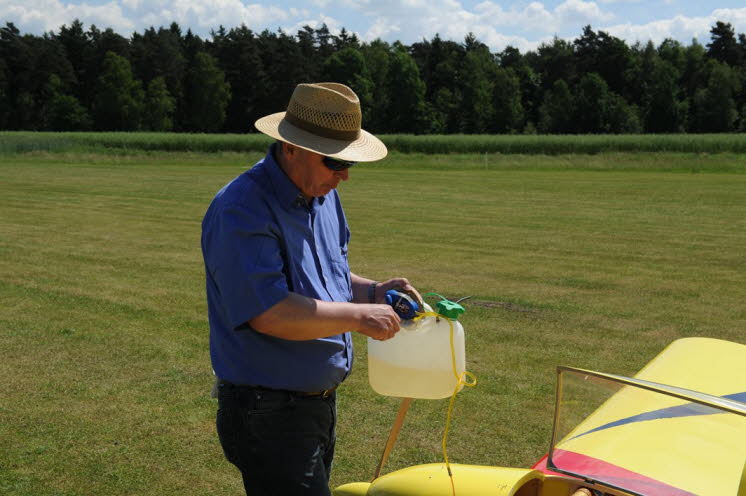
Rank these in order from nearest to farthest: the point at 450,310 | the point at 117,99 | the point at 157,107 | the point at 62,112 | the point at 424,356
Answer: the point at 450,310
the point at 424,356
the point at 62,112
the point at 117,99
the point at 157,107

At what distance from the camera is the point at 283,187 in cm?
231

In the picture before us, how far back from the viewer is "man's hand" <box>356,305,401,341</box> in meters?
2.22

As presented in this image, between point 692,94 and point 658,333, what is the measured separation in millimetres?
80958

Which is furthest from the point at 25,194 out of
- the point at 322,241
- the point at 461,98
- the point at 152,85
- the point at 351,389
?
the point at 461,98

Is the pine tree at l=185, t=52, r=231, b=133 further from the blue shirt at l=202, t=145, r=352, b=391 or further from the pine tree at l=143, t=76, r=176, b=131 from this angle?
the blue shirt at l=202, t=145, r=352, b=391

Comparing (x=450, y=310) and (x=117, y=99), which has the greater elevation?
(x=450, y=310)

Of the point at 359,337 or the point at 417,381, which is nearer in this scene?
the point at 417,381

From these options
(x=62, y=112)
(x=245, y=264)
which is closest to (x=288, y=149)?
(x=245, y=264)

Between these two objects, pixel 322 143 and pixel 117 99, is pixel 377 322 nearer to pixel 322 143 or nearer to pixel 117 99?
pixel 322 143

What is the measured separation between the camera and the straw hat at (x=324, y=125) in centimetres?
228

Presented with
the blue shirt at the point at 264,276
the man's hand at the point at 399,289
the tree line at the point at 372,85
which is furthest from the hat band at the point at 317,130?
the tree line at the point at 372,85

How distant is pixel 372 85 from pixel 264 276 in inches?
3343

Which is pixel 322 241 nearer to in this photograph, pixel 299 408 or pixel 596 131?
pixel 299 408

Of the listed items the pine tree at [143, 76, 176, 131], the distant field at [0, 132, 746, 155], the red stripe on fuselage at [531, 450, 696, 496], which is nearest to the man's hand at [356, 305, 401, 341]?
the red stripe on fuselage at [531, 450, 696, 496]
